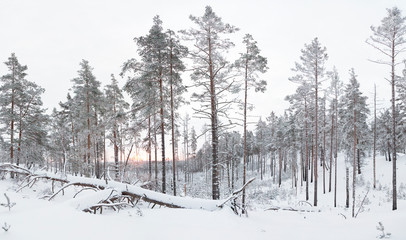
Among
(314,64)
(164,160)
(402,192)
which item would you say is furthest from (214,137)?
(402,192)

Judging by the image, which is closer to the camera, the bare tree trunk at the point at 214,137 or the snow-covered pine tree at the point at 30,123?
the bare tree trunk at the point at 214,137

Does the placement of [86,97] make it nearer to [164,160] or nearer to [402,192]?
[164,160]

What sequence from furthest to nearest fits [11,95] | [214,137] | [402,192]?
[402,192]
[11,95]
[214,137]

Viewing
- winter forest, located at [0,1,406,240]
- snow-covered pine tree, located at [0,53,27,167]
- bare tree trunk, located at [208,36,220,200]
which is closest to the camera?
winter forest, located at [0,1,406,240]

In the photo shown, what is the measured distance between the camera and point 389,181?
2728 centimetres

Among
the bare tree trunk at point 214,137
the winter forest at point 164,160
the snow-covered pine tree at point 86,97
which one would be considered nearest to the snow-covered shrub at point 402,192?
the winter forest at point 164,160

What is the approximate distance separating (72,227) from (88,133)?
19.8 meters

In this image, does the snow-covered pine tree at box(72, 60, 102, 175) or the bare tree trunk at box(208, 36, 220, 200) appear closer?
the bare tree trunk at box(208, 36, 220, 200)

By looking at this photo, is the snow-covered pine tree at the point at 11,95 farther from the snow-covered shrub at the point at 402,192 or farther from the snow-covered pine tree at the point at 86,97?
the snow-covered shrub at the point at 402,192

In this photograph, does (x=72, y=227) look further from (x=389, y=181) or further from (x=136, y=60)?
(x=389, y=181)

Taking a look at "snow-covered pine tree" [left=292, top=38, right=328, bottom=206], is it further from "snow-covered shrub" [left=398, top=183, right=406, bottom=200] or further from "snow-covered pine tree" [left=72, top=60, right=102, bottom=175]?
"snow-covered pine tree" [left=72, top=60, right=102, bottom=175]

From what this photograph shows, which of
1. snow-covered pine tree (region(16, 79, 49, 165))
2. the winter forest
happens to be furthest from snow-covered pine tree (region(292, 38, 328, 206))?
snow-covered pine tree (region(16, 79, 49, 165))

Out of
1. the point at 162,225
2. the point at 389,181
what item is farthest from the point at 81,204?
the point at 389,181

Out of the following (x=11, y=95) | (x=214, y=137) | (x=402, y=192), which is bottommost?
(x=402, y=192)
